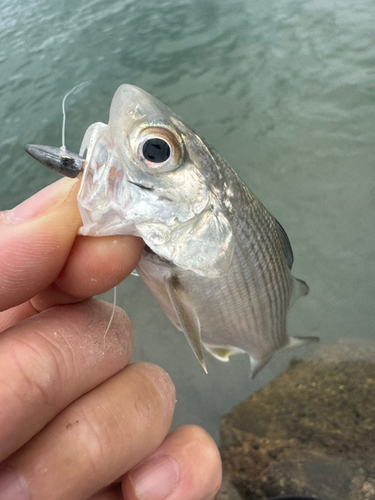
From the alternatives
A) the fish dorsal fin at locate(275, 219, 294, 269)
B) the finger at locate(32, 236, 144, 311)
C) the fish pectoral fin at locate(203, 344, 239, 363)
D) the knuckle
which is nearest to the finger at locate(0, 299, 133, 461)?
the knuckle

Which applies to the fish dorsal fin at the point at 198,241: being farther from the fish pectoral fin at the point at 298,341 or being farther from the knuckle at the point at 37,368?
the fish pectoral fin at the point at 298,341

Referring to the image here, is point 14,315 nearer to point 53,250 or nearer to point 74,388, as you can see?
point 74,388

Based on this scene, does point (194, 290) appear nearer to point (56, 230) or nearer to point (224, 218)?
point (224, 218)

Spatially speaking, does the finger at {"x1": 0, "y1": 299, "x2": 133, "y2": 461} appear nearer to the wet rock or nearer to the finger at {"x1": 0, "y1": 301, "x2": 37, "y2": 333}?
the finger at {"x1": 0, "y1": 301, "x2": 37, "y2": 333}

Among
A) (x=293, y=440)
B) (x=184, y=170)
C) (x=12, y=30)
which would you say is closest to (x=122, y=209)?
(x=184, y=170)

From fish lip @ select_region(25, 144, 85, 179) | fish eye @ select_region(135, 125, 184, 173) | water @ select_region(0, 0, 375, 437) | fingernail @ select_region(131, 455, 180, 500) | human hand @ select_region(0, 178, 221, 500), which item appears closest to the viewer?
fish lip @ select_region(25, 144, 85, 179)

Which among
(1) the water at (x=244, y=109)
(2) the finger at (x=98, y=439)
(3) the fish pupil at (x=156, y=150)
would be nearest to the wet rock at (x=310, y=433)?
(1) the water at (x=244, y=109)
